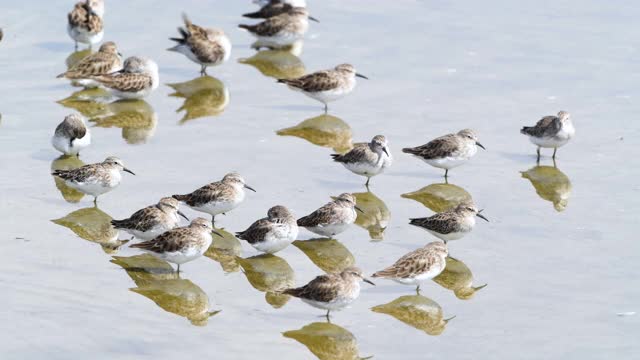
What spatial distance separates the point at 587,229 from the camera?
738 inches

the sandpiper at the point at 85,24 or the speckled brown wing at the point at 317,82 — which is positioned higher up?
the speckled brown wing at the point at 317,82

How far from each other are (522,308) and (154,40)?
15577 millimetres

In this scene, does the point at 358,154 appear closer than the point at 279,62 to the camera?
Yes

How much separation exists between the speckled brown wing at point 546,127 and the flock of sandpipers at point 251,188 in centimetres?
2

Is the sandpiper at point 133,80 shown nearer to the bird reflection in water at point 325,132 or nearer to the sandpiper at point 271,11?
the bird reflection in water at point 325,132

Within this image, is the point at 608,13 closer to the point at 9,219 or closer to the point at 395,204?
the point at 395,204

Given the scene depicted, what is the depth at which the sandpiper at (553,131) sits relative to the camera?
21.4m

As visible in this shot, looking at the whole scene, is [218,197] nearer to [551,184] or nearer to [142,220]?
[142,220]

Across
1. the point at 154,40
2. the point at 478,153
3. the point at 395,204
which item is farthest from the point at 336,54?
the point at 395,204

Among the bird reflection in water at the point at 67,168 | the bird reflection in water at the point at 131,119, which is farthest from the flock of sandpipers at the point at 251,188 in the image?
the bird reflection in water at the point at 131,119

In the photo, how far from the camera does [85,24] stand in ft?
91.7

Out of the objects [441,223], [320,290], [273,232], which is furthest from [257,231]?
[441,223]

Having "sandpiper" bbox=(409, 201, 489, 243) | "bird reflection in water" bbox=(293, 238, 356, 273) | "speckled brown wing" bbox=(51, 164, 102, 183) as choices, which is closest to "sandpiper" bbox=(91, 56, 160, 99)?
"speckled brown wing" bbox=(51, 164, 102, 183)

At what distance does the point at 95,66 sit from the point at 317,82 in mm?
5031
